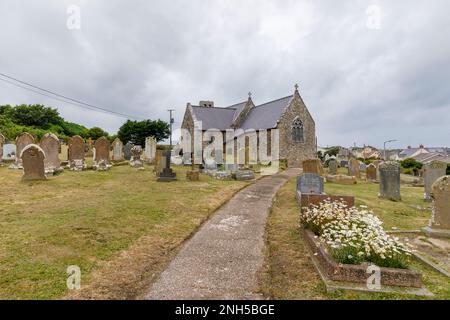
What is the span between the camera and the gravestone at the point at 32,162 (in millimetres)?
14938

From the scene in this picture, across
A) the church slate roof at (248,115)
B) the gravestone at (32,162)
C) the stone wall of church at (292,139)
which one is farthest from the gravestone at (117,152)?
the stone wall of church at (292,139)

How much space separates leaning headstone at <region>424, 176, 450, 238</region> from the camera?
328 inches

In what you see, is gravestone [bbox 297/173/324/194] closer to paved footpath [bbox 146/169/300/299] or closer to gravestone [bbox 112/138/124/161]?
paved footpath [bbox 146/169/300/299]

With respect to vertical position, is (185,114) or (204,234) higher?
(185,114)

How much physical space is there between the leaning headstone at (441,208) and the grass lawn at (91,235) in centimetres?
688

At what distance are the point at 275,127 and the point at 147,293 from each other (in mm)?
32789

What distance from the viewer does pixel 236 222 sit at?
A: 367 inches

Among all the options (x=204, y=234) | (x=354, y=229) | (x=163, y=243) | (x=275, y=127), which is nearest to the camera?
(x=354, y=229)

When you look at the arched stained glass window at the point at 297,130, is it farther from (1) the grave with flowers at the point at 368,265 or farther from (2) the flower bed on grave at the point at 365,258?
(1) the grave with flowers at the point at 368,265

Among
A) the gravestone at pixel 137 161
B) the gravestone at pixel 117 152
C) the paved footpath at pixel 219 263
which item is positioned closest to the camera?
the paved footpath at pixel 219 263

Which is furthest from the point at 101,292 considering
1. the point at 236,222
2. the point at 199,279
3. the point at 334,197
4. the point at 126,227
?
the point at 334,197

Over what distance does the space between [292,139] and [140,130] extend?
36.5 meters
